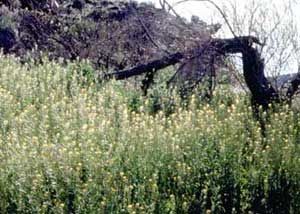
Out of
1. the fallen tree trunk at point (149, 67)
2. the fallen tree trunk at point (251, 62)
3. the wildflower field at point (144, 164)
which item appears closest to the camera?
the wildflower field at point (144, 164)

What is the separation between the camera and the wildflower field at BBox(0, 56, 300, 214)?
20.2 feet

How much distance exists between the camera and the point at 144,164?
21.8 feet

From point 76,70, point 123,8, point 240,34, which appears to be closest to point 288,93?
point 240,34

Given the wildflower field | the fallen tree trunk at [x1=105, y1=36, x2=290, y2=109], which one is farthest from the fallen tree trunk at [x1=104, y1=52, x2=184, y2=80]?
the wildflower field

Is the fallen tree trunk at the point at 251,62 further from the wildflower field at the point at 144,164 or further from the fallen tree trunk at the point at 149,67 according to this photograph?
the wildflower field at the point at 144,164

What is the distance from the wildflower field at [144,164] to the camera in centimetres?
616

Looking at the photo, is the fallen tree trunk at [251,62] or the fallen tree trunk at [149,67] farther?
the fallen tree trunk at [149,67]

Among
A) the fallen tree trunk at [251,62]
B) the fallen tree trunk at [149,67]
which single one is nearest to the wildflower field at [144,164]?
the fallen tree trunk at [251,62]

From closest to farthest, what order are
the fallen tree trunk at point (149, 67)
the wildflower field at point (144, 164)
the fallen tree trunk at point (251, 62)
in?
the wildflower field at point (144, 164), the fallen tree trunk at point (251, 62), the fallen tree trunk at point (149, 67)

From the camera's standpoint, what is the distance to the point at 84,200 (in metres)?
6.00

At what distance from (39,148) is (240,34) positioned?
18.0ft

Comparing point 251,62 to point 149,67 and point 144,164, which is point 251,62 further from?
point 144,164

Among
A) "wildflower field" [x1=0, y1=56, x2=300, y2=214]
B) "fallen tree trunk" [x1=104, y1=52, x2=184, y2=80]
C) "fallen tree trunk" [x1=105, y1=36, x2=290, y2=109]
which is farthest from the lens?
"fallen tree trunk" [x1=104, y1=52, x2=184, y2=80]

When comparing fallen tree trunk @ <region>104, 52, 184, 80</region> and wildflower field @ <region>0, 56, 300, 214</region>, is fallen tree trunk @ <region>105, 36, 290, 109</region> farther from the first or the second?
wildflower field @ <region>0, 56, 300, 214</region>
